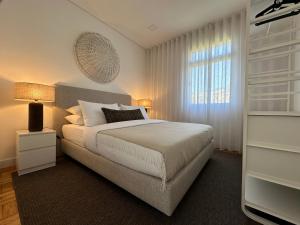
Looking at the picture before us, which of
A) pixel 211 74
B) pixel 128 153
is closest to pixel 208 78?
pixel 211 74

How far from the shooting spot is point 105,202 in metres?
1.21

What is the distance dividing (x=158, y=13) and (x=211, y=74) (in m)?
1.57

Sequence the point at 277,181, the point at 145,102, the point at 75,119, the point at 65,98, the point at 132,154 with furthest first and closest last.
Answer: the point at 145,102 < the point at 65,98 < the point at 75,119 < the point at 132,154 < the point at 277,181

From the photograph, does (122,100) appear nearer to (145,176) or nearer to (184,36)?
(184,36)

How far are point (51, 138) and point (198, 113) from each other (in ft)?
8.93

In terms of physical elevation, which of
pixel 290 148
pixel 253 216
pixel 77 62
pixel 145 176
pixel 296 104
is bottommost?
pixel 253 216

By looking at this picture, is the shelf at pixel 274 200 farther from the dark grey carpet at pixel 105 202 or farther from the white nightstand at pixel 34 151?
the white nightstand at pixel 34 151

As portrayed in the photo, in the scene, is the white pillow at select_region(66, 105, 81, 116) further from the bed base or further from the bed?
the bed base

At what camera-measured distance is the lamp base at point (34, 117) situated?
182 centimetres

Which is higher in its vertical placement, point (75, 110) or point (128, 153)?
point (75, 110)

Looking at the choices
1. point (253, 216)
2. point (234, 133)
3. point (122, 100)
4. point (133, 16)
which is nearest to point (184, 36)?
point (133, 16)

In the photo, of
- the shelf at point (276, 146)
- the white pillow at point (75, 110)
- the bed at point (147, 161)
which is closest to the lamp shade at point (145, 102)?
the white pillow at point (75, 110)

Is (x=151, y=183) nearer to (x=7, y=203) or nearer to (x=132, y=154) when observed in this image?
(x=132, y=154)

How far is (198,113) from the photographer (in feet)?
10.3
